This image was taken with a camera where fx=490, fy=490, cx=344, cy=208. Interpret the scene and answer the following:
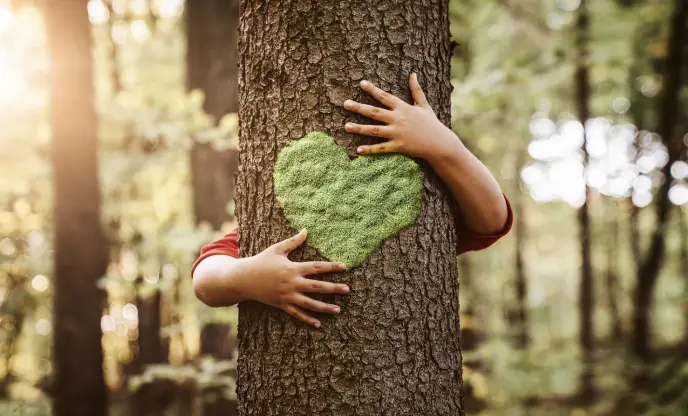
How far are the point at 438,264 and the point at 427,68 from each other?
0.68m

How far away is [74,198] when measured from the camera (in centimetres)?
479

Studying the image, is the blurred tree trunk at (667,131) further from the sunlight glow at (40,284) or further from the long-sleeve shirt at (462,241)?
the sunlight glow at (40,284)

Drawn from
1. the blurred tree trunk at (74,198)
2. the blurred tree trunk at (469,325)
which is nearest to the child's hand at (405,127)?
the blurred tree trunk at (74,198)

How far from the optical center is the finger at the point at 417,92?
1.64m

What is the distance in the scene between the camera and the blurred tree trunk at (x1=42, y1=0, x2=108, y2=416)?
4.70 metres

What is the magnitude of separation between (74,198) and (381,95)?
167 inches

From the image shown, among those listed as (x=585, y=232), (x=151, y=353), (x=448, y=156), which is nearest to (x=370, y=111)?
(x=448, y=156)

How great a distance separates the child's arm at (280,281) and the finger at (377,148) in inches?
12.6

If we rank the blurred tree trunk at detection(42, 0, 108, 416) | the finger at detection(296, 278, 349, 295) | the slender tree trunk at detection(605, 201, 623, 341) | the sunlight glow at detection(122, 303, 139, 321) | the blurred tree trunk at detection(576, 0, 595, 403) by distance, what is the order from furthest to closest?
the slender tree trunk at detection(605, 201, 623, 341)
the sunlight glow at detection(122, 303, 139, 321)
the blurred tree trunk at detection(576, 0, 595, 403)
the blurred tree trunk at detection(42, 0, 108, 416)
the finger at detection(296, 278, 349, 295)

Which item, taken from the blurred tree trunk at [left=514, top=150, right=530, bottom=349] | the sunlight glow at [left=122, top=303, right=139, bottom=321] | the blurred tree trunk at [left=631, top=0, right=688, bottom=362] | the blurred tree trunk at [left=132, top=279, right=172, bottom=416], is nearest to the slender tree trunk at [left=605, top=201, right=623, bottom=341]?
the blurred tree trunk at [left=514, top=150, right=530, bottom=349]

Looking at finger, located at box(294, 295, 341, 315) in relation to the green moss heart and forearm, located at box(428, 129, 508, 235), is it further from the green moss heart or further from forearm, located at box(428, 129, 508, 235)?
forearm, located at box(428, 129, 508, 235)

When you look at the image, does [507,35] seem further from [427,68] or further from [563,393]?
[563,393]

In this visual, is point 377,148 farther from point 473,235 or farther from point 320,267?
point 473,235

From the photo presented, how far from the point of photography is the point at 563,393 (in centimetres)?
1675
